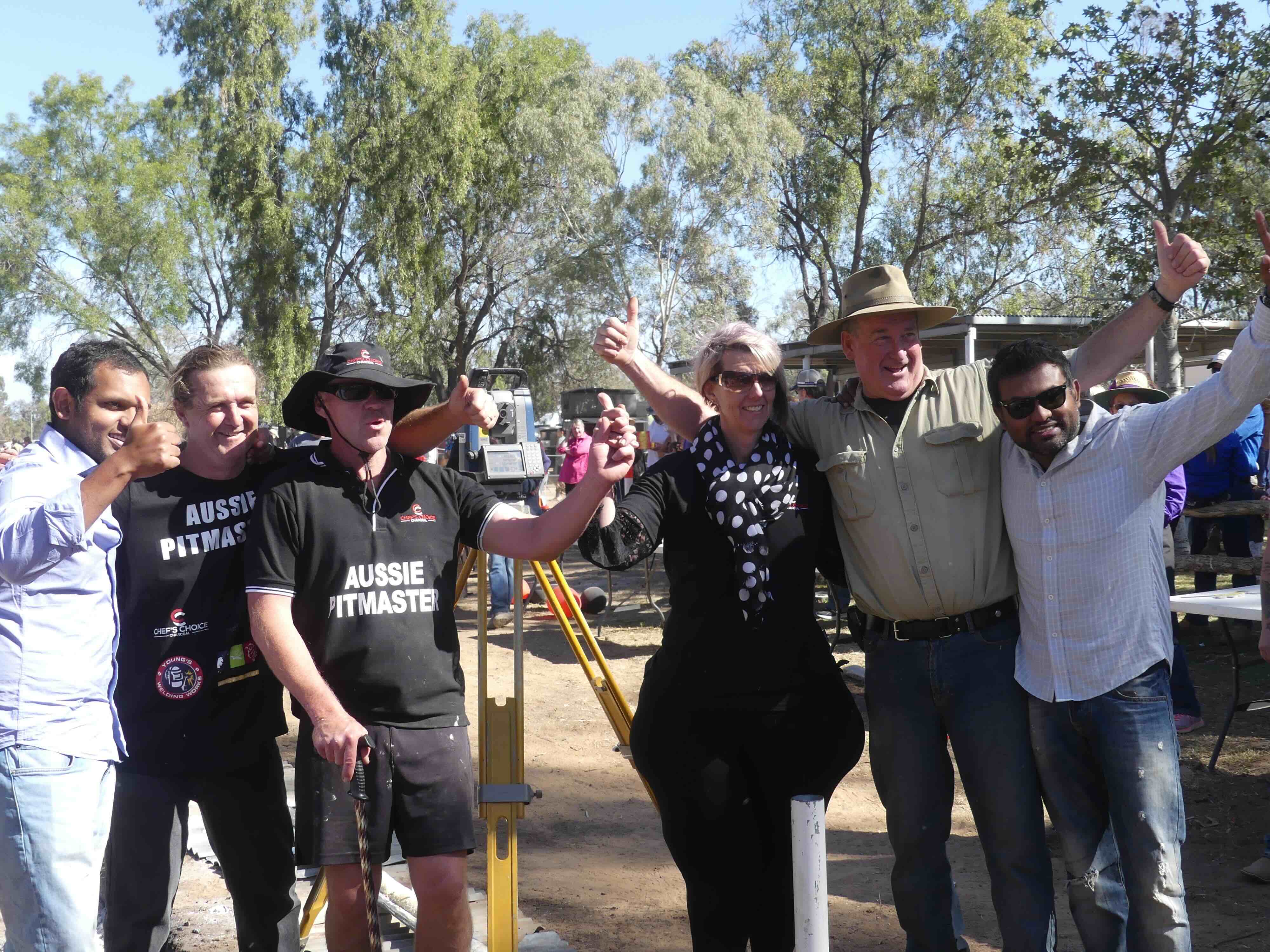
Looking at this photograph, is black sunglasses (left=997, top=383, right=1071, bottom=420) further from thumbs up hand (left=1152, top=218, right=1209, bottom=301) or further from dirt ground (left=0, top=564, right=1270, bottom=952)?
dirt ground (left=0, top=564, right=1270, bottom=952)

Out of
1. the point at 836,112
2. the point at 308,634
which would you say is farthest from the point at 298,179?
the point at 308,634

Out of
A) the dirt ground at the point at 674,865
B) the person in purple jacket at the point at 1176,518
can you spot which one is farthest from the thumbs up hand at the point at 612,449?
the person in purple jacket at the point at 1176,518

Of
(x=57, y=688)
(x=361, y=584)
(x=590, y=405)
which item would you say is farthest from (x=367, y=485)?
(x=590, y=405)

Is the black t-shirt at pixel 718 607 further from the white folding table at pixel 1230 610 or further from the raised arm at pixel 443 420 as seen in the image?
the white folding table at pixel 1230 610

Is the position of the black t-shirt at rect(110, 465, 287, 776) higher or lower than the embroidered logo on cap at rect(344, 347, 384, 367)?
lower

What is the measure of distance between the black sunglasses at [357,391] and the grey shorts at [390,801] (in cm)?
84

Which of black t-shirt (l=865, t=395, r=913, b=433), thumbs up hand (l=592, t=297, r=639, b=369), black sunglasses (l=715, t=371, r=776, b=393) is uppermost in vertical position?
thumbs up hand (l=592, t=297, r=639, b=369)

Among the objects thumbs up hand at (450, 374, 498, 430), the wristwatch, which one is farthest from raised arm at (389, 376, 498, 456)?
the wristwatch

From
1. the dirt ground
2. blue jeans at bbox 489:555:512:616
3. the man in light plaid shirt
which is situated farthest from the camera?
blue jeans at bbox 489:555:512:616

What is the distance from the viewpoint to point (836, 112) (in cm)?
2756

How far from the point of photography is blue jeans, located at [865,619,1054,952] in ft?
9.12

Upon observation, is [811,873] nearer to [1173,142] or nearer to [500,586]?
[500,586]

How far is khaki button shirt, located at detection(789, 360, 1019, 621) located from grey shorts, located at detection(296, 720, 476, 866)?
1235 millimetres

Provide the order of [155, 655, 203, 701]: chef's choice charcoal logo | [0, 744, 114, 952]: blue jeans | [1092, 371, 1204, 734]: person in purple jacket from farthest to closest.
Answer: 1. [1092, 371, 1204, 734]: person in purple jacket
2. [155, 655, 203, 701]: chef's choice charcoal logo
3. [0, 744, 114, 952]: blue jeans
